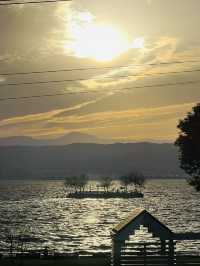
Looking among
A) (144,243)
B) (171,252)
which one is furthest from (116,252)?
(171,252)

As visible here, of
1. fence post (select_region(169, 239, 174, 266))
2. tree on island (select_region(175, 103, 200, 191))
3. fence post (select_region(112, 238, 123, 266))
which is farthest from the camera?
tree on island (select_region(175, 103, 200, 191))

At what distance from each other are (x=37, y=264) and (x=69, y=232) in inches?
3425

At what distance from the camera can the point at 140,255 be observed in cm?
3509

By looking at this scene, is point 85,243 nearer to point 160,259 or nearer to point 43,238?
point 43,238

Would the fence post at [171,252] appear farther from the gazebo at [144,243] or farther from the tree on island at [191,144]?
the tree on island at [191,144]

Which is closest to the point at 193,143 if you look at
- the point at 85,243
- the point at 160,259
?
the point at 160,259

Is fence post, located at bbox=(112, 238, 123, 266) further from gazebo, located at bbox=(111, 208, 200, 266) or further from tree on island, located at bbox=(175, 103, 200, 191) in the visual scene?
tree on island, located at bbox=(175, 103, 200, 191)

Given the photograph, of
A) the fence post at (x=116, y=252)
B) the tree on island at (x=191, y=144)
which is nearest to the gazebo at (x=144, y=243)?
the fence post at (x=116, y=252)

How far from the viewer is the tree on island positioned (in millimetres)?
52938

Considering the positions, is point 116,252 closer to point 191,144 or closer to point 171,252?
point 171,252

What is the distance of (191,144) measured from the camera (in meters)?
53.9

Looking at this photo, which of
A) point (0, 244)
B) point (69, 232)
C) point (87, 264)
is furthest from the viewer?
point (69, 232)

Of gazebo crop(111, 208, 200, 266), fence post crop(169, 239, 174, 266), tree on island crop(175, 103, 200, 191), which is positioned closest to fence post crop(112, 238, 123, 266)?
gazebo crop(111, 208, 200, 266)

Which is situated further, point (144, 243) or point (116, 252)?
point (144, 243)
